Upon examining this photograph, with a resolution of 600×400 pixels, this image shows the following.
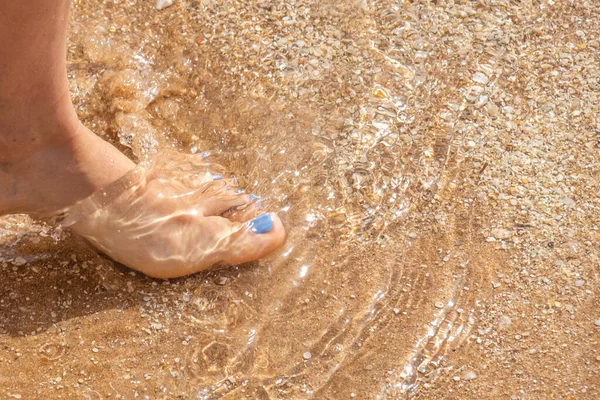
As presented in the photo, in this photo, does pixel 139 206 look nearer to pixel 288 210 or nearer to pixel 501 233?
pixel 288 210

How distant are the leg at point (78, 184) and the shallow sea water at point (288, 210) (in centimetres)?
8

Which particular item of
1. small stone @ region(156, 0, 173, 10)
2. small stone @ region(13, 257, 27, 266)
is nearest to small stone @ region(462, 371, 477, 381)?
small stone @ region(13, 257, 27, 266)

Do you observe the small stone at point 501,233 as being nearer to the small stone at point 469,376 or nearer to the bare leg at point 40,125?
the small stone at point 469,376

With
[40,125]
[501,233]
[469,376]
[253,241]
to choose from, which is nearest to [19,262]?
[40,125]

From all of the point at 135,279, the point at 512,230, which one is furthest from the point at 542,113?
the point at 135,279

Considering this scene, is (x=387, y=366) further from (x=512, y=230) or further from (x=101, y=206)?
(x=101, y=206)

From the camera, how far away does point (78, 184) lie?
6.82 ft

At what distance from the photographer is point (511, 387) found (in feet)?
6.24

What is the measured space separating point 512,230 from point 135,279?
1192 millimetres

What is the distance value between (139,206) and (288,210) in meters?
0.48

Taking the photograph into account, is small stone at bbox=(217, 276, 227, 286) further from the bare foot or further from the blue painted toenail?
the blue painted toenail

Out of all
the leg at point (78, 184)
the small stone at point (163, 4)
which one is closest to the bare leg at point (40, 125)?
the leg at point (78, 184)

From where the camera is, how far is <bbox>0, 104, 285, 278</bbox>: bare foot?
2.00 m

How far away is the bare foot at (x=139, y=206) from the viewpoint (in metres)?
2.00
